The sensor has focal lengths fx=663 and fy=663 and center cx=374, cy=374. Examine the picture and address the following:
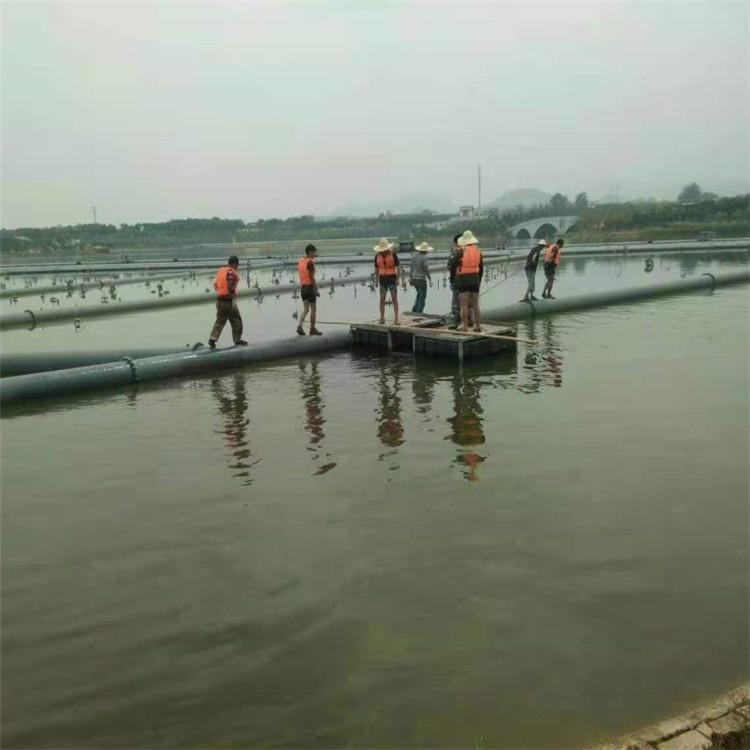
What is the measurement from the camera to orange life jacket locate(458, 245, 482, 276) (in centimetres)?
1191

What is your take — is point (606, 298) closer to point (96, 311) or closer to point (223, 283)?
point (223, 283)

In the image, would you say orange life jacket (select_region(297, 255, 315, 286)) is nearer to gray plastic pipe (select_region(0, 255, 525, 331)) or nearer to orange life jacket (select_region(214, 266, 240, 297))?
orange life jacket (select_region(214, 266, 240, 297))

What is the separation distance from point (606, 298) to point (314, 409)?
13.0m

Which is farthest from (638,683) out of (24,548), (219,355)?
(219,355)

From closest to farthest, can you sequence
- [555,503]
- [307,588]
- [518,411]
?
[307,588] < [555,503] < [518,411]

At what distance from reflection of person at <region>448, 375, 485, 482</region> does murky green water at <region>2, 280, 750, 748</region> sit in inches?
1.7

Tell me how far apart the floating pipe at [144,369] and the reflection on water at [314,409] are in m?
0.58

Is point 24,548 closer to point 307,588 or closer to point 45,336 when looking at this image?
point 307,588

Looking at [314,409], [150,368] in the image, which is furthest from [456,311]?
[150,368]

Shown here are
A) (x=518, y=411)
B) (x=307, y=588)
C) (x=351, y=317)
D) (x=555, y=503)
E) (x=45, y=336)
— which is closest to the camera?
(x=307, y=588)

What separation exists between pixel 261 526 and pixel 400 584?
1484mm

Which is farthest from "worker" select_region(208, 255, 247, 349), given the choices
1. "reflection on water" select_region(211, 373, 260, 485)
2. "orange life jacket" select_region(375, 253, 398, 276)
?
"orange life jacket" select_region(375, 253, 398, 276)

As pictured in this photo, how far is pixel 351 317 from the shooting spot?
1967 cm

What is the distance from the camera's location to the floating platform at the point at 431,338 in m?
12.0
